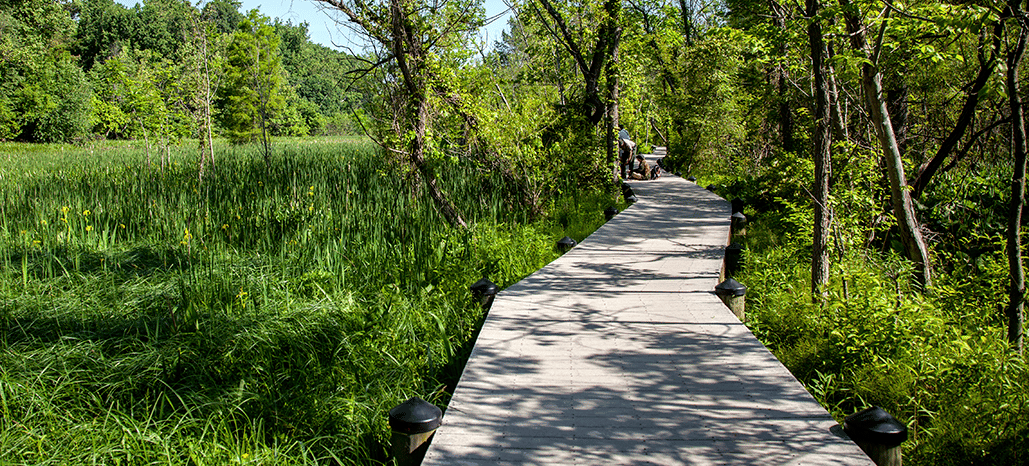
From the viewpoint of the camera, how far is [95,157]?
15039mm

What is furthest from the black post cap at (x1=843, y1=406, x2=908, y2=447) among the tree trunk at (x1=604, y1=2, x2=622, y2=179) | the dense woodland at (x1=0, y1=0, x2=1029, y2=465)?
the tree trunk at (x1=604, y1=2, x2=622, y2=179)

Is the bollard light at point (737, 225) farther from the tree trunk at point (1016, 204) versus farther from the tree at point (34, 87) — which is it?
the tree at point (34, 87)

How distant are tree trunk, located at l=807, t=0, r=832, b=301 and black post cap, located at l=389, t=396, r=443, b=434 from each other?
3070 millimetres

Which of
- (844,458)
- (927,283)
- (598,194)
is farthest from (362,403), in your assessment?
(598,194)

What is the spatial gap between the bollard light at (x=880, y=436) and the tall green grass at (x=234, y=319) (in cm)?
199

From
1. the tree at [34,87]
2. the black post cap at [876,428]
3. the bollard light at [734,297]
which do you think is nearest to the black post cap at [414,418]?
the black post cap at [876,428]

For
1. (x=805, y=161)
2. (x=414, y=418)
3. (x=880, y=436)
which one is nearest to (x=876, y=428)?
(x=880, y=436)

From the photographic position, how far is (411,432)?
8.33 feet

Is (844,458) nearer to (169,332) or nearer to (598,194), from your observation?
(169,332)

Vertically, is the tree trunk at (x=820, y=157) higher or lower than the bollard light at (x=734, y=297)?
higher

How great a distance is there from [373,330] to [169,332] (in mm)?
1237

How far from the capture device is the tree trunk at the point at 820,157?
429 cm

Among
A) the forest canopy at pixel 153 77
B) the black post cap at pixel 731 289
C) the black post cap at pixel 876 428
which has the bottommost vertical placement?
the black post cap at pixel 876 428

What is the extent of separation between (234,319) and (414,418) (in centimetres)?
190
